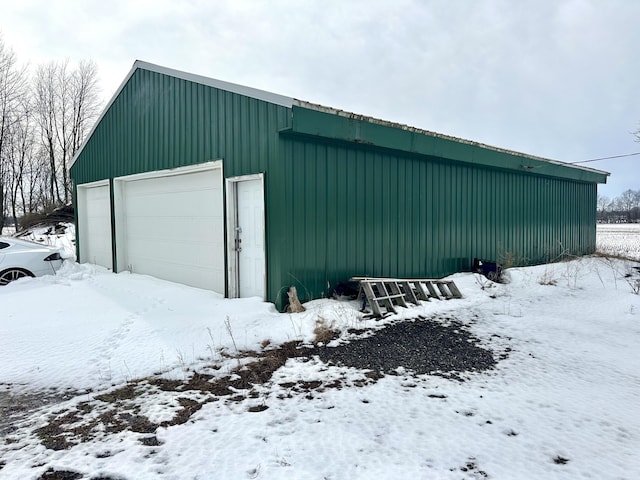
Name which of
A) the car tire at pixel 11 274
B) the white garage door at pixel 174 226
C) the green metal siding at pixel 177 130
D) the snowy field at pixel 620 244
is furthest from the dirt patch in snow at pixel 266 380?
the snowy field at pixel 620 244

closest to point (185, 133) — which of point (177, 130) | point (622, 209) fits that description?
point (177, 130)

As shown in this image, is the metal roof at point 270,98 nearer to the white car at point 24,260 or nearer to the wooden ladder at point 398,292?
the wooden ladder at point 398,292

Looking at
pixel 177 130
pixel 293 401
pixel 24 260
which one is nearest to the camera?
pixel 293 401

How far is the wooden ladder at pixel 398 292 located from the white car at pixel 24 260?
7102 mm

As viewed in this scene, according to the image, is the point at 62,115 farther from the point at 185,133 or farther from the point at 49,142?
the point at 185,133

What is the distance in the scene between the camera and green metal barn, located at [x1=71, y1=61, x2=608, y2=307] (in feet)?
19.5

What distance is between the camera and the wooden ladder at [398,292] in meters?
6.00

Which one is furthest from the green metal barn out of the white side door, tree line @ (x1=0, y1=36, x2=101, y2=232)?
tree line @ (x1=0, y1=36, x2=101, y2=232)

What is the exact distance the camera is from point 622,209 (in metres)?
70.4

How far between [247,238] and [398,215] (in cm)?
290

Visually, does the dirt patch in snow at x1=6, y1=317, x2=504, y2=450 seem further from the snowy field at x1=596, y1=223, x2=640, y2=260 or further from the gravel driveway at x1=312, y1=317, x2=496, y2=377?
the snowy field at x1=596, y1=223, x2=640, y2=260

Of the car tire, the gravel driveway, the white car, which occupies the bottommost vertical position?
the gravel driveway

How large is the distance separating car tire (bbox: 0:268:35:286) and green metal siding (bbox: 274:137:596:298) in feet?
21.1

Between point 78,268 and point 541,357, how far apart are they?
10.4 meters
